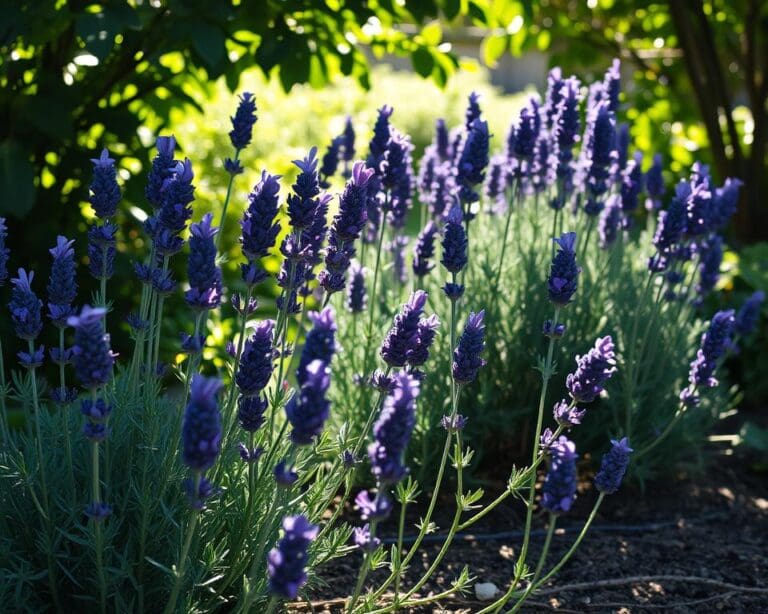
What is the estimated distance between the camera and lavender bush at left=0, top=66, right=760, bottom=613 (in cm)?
178

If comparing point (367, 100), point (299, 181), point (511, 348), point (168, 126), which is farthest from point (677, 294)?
point (367, 100)

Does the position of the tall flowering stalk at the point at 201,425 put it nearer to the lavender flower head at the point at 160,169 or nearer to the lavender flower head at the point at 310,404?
the lavender flower head at the point at 310,404

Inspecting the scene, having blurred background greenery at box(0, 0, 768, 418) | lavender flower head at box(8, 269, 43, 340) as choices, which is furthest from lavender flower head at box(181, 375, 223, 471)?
blurred background greenery at box(0, 0, 768, 418)

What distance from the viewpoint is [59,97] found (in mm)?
3666

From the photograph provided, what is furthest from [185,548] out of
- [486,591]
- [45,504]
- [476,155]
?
[476,155]

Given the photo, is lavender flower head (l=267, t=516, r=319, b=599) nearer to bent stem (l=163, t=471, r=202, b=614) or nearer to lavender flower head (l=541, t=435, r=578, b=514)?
bent stem (l=163, t=471, r=202, b=614)

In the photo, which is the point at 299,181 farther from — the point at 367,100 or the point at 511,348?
the point at 367,100

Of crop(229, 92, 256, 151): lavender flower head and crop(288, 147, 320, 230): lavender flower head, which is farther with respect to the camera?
crop(229, 92, 256, 151): lavender flower head

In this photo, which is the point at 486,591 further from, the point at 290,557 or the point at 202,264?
the point at 202,264

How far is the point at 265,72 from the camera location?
3455 millimetres

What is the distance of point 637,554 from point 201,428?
2.00 m

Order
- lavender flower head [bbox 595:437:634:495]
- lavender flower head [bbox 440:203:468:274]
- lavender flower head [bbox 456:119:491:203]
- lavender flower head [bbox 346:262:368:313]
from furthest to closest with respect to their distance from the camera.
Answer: lavender flower head [bbox 346:262:368:313] → lavender flower head [bbox 456:119:491:203] → lavender flower head [bbox 440:203:468:274] → lavender flower head [bbox 595:437:634:495]

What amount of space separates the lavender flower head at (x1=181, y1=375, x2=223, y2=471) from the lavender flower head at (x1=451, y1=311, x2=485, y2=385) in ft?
2.23

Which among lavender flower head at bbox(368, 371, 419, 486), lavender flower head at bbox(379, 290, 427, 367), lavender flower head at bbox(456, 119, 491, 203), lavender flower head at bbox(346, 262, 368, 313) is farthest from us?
lavender flower head at bbox(346, 262, 368, 313)
